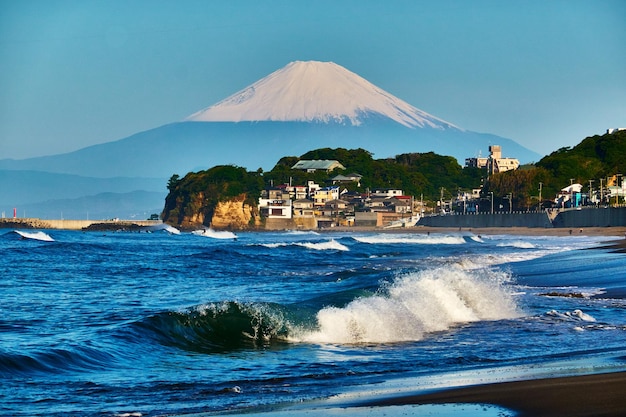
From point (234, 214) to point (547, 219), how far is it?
57787mm

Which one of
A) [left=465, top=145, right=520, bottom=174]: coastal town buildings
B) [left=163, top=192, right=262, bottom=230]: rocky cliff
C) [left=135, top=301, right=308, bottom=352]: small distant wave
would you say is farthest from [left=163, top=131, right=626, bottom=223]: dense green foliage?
[left=135, top=301, right=308, bottom=352]: small distant wave

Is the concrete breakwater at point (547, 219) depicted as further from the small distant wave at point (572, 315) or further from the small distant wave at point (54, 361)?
the small distant wave at point (54, 361)

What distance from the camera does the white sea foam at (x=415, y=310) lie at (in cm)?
1379

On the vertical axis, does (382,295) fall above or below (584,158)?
below

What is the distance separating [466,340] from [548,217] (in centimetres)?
6952

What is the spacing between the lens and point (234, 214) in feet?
426

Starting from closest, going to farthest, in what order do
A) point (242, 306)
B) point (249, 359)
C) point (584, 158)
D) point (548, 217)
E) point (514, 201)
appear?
1. point (249, 359)
2. point (242, 306)
3. point (548, 217)
4. point (514, 201)
5. point (584, 158)

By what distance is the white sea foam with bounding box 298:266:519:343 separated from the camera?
45.2ft

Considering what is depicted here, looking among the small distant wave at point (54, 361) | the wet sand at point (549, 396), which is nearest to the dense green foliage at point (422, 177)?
the small distant wave at point (54, 361)

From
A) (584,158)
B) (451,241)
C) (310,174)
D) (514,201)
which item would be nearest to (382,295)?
(451,241)

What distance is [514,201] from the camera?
107 m

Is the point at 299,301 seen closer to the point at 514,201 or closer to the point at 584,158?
the point at 514,201

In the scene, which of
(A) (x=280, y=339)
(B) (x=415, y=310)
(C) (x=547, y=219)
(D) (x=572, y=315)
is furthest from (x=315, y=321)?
(C) (x=547, y=219)

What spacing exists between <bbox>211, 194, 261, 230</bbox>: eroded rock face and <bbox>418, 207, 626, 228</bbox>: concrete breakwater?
28115 mm
